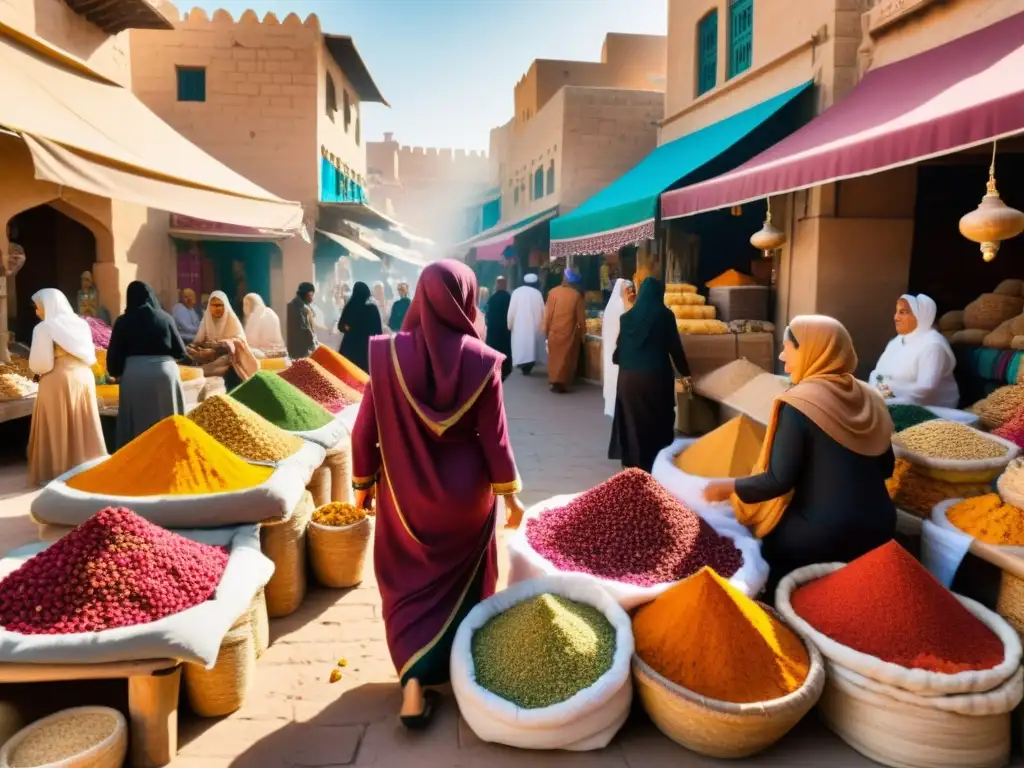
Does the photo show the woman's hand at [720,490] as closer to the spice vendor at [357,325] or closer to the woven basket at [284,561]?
the woven basket at [284,561]

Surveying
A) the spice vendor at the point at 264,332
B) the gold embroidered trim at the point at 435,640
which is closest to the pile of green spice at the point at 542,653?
the gold embroidered trim at the point at 435,640

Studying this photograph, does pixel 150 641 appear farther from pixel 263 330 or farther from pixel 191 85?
pixel 191 85

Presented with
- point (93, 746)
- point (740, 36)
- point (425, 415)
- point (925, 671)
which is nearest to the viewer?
point (93, 746)

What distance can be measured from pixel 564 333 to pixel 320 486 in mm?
6056

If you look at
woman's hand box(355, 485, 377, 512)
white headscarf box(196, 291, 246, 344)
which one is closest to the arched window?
white headscarf box(196, 291, 246, 344)

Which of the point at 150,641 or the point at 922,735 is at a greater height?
the point at 150,641

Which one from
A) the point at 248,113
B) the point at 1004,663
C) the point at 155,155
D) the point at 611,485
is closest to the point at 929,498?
the point at 1004,663

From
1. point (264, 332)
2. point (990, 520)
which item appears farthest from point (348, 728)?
point (264, 332)

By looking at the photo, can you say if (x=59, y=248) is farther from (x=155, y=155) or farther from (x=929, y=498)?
(x=929, y=498)

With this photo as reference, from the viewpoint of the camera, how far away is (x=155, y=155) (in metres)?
6.88

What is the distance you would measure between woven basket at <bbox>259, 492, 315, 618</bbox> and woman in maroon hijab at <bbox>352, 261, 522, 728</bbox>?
0.74 meters

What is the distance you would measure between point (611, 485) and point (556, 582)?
541 mm

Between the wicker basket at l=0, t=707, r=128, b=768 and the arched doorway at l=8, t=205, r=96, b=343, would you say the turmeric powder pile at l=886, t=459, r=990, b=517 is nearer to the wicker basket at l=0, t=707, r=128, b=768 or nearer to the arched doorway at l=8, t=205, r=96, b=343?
the wicker basket at l=0, t=707, r=128, b=768

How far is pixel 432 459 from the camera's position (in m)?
2.57
